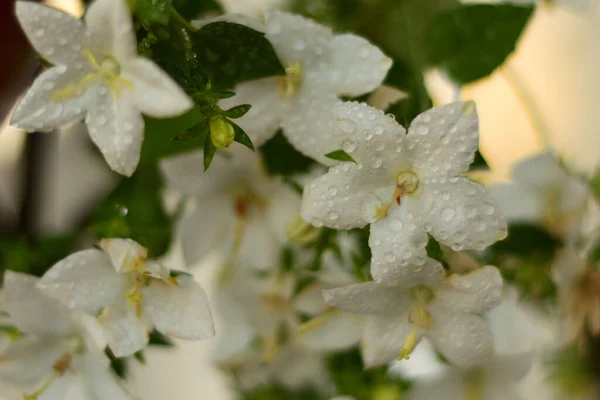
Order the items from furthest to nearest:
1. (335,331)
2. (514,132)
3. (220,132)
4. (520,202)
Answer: (514,132) → (520,202) → (335,331) → (220,132)

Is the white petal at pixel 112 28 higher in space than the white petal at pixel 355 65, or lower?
higher

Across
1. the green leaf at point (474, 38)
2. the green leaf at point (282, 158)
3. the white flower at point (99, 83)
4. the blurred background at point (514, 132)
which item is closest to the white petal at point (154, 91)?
the white flower at point (99, 83)

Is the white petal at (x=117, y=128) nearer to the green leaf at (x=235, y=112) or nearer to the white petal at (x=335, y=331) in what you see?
the green leaf at (x=235, y=112)

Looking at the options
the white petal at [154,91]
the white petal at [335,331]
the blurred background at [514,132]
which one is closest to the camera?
the white petal at [154,91]

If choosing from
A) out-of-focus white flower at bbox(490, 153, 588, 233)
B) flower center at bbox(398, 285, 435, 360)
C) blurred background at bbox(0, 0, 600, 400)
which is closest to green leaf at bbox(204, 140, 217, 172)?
flower center at bbox(398, 285, 435, 360)

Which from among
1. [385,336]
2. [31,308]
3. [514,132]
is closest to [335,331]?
[385,336]

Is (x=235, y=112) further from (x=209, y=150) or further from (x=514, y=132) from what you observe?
(x=514, y=132)

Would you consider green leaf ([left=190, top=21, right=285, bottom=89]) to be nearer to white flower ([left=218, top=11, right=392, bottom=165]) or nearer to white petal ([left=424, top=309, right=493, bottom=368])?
white flower ([left=218, top=11, right=392, bottom=165])
